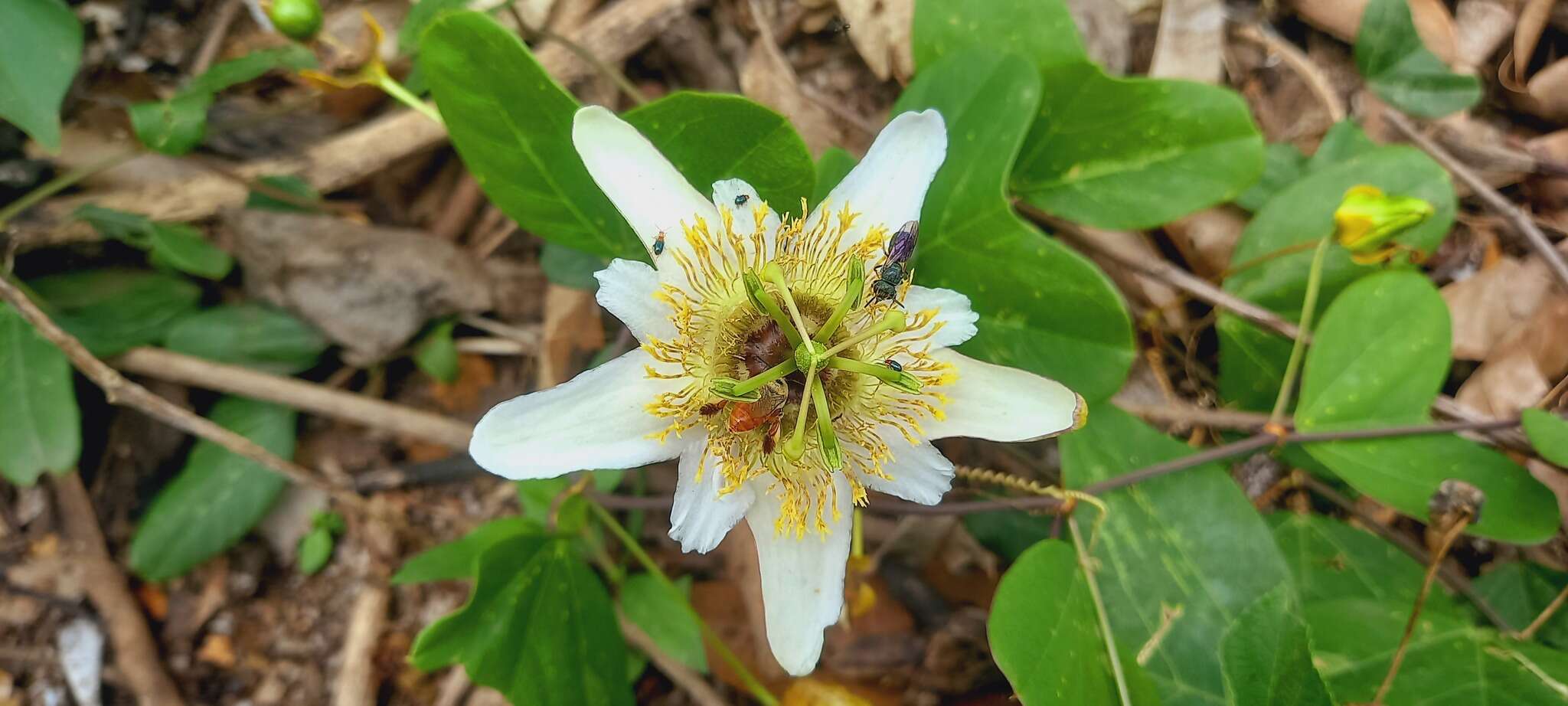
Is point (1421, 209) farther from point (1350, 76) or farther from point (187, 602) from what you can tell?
point (187, 602)

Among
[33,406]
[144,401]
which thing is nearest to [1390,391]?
[144,401]

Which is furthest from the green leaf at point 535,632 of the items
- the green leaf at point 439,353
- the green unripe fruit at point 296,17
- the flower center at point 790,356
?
the green unripe fruit at point 296,17

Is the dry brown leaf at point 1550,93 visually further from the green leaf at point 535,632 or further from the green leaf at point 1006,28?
the green leaf at point 535,632

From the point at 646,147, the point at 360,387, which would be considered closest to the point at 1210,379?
the point at 646,147

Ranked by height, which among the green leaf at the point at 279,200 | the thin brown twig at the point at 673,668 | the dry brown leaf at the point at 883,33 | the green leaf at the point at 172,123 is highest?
the green leaf at the point at 172,123

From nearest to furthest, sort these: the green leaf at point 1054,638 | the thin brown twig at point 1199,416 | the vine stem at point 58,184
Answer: the green leaf at point 1054,638
the thin brown twig at point 1199,416
the vine stem at point 58,184

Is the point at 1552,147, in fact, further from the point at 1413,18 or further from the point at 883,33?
the point at 883,33

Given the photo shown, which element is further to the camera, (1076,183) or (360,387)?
(360,387)

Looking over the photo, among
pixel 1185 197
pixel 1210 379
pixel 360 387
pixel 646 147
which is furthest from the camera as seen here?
pixel 360 387
